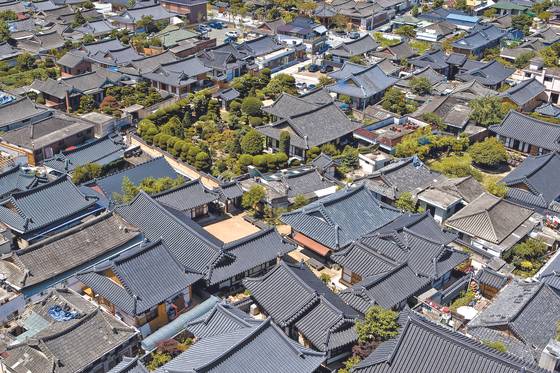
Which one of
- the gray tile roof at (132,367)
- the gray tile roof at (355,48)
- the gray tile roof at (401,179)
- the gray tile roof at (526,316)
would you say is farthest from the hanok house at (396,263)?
A: the gray tile roof at (355,48)

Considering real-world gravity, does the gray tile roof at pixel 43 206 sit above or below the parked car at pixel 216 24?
above

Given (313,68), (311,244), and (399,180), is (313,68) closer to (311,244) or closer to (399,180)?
(399,180)

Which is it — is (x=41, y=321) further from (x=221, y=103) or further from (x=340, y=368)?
(x=221, y=103)

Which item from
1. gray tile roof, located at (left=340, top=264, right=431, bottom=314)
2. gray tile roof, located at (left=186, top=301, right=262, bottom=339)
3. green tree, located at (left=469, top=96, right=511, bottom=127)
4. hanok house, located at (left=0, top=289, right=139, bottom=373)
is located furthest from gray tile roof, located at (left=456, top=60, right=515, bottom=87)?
hanok house, located at (left=0, top=289, right=139, bottom=373)

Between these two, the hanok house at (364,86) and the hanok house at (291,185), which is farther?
the hanok house at (364,86)

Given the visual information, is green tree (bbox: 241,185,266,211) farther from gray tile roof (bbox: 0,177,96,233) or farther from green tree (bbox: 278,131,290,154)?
gray tile roof (bbox: 0,177,96,233)

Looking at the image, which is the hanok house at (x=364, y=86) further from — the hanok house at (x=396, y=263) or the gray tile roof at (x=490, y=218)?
the hanok house at (x=396, y=263)

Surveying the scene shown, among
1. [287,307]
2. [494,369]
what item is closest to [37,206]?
[287,307]
